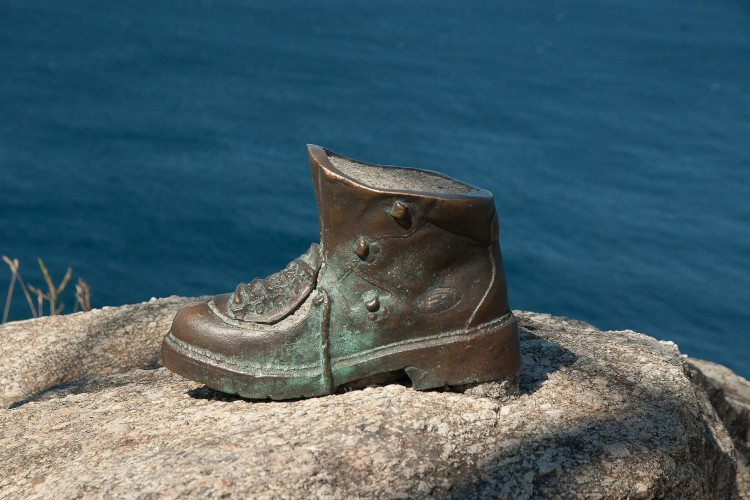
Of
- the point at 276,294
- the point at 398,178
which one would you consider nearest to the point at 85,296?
the point at 276,294

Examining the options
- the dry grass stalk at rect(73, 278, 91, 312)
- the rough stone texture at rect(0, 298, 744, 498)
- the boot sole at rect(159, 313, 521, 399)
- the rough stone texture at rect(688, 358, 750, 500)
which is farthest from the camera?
the dry grass stalk at rect(73, 278, 91, 312)

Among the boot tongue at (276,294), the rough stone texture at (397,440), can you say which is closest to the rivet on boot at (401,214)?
the boot tongue at (276,294)

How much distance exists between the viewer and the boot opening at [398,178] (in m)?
2.08

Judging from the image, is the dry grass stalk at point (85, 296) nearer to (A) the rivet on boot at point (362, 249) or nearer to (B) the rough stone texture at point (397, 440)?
(B) the rough stone texture at point (397, 440)

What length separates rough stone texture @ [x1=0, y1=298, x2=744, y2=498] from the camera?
1.80 metres

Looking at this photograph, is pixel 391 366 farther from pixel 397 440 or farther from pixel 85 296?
pixel 85 296

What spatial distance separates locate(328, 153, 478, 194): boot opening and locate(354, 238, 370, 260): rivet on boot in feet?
0.48

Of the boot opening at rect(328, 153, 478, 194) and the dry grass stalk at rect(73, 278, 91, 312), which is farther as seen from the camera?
the dry grass stalk at rect(73, 278, 91, 312)

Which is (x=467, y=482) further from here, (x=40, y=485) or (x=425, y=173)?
(x=40, y=485)

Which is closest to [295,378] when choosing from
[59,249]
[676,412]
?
[676,412]

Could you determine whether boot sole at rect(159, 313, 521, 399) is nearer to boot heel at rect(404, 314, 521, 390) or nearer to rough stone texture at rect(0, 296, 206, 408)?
boot heel at rect(404, 314, 521, 390)

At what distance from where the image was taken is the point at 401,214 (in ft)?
6.28

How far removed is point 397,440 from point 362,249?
1.39 feet

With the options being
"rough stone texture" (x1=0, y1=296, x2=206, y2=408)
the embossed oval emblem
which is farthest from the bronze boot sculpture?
"rough stone texture" (x1=0, y1=296, x2=206, y2=408)
